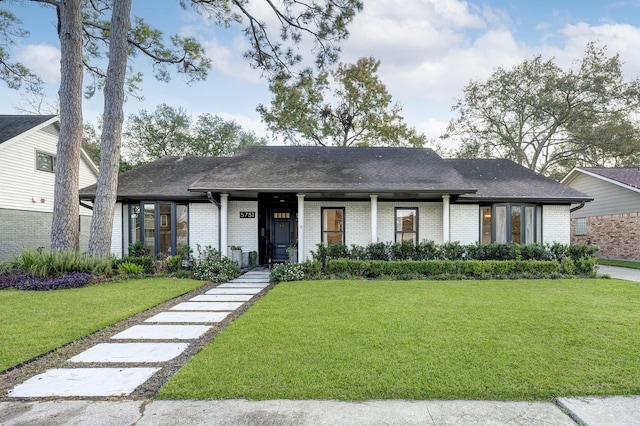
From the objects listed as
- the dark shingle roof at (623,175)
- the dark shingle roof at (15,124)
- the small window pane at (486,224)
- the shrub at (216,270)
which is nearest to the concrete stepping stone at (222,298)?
the shrub at (216,270)

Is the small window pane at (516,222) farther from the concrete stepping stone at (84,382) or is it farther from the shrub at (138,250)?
the shrub at (138,250)

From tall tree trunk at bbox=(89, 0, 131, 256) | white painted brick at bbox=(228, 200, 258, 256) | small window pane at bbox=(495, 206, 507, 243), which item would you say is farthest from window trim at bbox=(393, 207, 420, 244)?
tall tree trunk at bbox=(89, 0, 131, 256)

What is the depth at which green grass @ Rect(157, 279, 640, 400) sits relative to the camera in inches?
106

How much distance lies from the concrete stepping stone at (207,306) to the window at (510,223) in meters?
8.86

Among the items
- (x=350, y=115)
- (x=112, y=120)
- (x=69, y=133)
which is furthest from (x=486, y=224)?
(x=350, y=115)

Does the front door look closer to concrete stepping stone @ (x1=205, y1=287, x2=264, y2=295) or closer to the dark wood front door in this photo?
the dark wood front door

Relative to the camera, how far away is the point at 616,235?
49.3 feet

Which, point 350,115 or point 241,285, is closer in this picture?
point 241,285

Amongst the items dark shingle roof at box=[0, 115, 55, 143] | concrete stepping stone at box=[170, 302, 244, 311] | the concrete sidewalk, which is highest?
dark shingle roof at box=[0, 115, 55, 143]

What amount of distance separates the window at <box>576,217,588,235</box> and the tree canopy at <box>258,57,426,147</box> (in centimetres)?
1027

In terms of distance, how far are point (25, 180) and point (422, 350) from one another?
1643 cm

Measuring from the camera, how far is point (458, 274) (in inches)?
349

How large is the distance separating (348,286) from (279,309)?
2.56 meters

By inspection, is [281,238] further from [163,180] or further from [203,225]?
[163,180]
